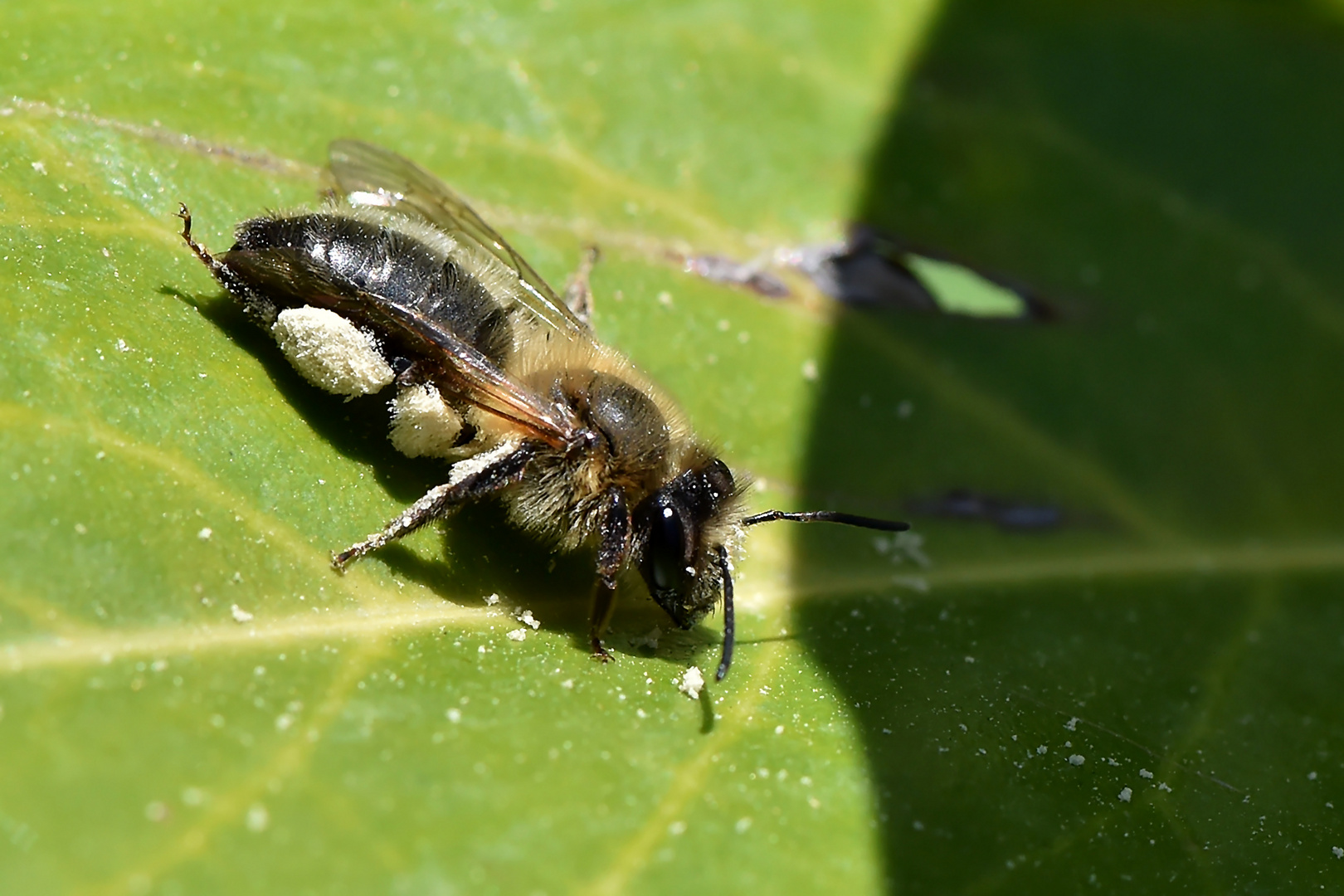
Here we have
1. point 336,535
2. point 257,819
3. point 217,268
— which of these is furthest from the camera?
point 217,268

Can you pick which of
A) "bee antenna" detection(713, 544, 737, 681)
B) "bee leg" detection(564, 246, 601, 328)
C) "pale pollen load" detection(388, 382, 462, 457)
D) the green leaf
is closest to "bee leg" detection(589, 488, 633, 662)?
the green leaf

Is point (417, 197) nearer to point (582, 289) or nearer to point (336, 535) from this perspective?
point (582, 289)

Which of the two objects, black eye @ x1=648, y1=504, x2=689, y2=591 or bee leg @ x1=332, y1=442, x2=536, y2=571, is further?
black eye @ x1=648, y1=504, x2=689, y2=591

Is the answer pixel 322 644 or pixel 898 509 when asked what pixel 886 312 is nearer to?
pixel 898 509

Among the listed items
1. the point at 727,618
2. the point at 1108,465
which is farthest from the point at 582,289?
the point at 1108,465

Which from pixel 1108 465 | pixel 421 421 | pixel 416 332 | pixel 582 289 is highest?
pixel 416 332

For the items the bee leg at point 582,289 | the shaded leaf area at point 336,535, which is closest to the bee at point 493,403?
the shaded leaf area at point 336,535

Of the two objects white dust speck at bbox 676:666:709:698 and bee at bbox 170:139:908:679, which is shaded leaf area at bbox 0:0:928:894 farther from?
bee at bbox 170:139:908:679
